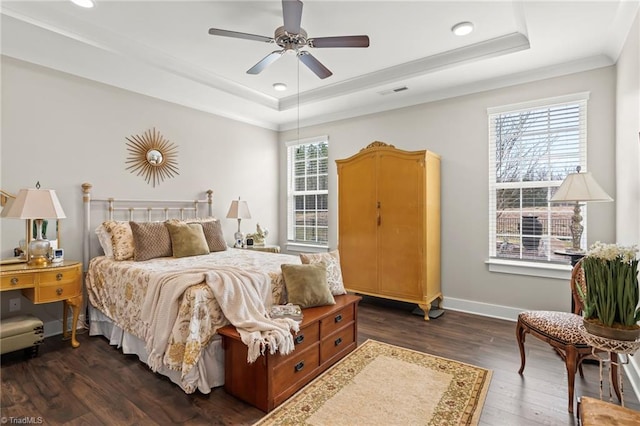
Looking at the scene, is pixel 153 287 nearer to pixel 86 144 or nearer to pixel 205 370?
pixel 205 370

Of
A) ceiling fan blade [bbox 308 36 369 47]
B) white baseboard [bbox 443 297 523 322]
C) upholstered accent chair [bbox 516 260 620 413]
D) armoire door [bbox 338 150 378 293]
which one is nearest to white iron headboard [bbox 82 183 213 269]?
armoire door [bbox 338 150 378 293]

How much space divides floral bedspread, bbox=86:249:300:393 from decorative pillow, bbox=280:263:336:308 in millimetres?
117

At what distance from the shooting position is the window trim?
3240mm

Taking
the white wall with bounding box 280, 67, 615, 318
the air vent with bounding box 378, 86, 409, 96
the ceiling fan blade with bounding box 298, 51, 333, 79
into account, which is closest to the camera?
the ceiling fan blade with bounding box 298, 51, 333, 79

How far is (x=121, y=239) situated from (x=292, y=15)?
268cm

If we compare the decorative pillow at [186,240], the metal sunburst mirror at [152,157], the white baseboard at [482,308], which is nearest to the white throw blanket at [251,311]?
the decorative pillow at [186,240]

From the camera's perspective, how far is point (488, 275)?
3.78m

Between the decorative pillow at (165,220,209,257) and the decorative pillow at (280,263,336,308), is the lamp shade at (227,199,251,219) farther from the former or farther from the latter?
the decorative pillow at (280,263,336,308)

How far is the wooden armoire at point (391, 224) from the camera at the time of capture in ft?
12.1

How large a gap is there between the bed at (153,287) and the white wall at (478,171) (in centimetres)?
219

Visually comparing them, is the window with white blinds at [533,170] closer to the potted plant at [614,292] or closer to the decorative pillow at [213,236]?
the potted plant at [614,292]

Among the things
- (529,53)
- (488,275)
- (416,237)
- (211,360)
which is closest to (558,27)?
(529,53)

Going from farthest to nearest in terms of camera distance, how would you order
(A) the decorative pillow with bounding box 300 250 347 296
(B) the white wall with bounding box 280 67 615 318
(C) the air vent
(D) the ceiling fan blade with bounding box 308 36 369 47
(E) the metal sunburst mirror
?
(C) the air vent, (E) the metal sunburst mirror, (B) the white wall with bounding box 280 67 615 318, (A) the decorative pillow with bounding box 300 250 347 296, (D) the ceiling fan blade with bounding box 308 36 369 47

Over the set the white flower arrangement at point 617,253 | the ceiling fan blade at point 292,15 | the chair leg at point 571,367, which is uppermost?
the ceiling fan blade at point 292,15
